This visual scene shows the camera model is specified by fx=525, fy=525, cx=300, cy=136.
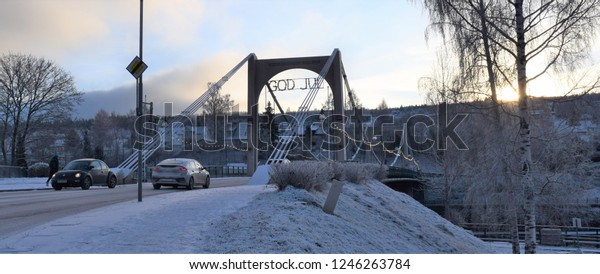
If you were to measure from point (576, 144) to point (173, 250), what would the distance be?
27951 mm

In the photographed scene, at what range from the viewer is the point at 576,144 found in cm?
2889

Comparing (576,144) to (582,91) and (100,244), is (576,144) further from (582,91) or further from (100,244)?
(100,244)

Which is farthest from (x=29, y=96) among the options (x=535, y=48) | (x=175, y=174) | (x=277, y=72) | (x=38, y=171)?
(x=535, y=48)

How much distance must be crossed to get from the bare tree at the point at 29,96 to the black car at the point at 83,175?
2740 centimetres

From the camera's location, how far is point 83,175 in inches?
857

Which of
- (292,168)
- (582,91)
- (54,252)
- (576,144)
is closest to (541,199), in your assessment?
(576,144)

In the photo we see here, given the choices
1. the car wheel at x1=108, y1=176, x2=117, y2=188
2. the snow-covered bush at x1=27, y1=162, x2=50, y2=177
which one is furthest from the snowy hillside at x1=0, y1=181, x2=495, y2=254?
the snow-covered bush at x1=27, y1=162, x2=50, y2=177

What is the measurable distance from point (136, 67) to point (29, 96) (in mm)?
40759

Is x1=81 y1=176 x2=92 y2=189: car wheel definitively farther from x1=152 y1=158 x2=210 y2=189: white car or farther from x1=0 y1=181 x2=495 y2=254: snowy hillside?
x1=0 y1=181 x2=495 y2=254: snowy hillside

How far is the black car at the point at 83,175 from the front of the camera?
2162 centimetres

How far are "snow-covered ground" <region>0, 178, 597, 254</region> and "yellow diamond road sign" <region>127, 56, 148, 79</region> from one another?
300cm

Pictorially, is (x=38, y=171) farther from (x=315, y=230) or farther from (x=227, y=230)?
(x=315, y=230)

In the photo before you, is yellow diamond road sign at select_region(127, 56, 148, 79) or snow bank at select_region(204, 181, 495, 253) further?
yellow diamond road sign at select_region(127, 56, 148, 79)

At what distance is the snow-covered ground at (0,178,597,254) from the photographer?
6805 millimetres
